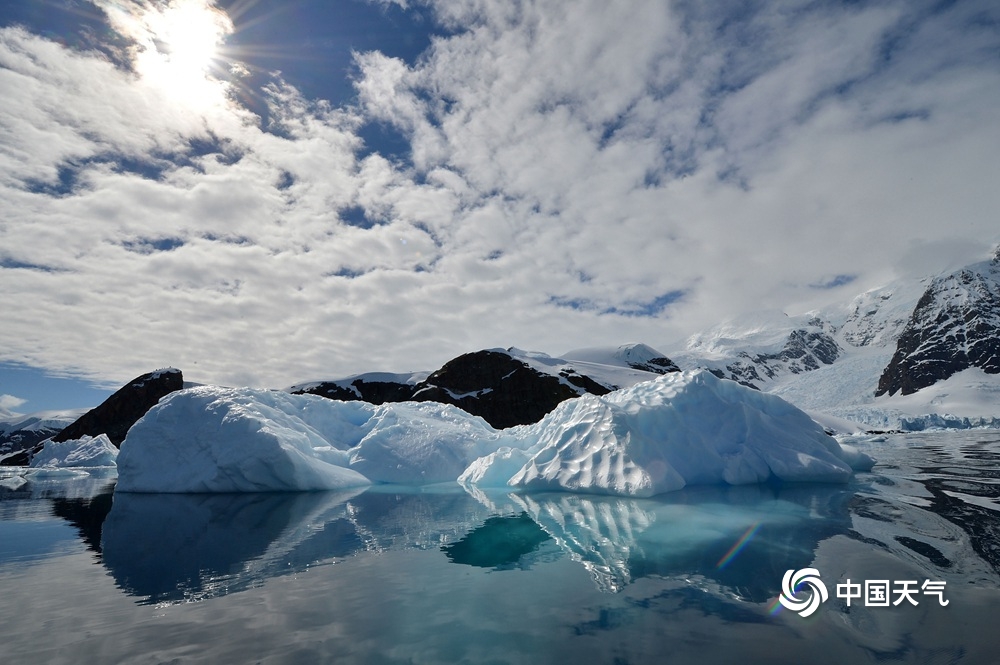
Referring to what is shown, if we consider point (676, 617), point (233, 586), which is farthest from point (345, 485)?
point (676, 617)

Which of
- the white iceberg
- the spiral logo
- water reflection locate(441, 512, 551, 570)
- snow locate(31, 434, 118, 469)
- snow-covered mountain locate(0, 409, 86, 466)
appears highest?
snow-covered mountain locate(0, 409, 86, 466)

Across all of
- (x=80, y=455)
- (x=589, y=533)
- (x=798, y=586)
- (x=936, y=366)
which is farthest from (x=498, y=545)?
(x=936, y=366)

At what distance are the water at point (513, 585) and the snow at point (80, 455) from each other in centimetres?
4188

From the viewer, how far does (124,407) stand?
70375mm

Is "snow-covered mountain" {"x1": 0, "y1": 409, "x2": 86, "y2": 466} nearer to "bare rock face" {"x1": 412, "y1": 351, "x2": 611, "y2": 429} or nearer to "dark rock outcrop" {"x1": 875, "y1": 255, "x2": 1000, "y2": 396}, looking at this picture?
"bare rock face" {"x1": 412, "y1": 351, "x2": 611, "y2": 429}

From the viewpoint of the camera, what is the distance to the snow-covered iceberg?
1403 centimetres

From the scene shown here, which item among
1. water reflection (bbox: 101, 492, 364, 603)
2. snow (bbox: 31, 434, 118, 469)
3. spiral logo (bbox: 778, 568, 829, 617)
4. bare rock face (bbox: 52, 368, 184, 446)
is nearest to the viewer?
spiral logo (bbox: 778, 568, 829, 617)

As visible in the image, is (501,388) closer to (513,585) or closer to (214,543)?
(214,543)

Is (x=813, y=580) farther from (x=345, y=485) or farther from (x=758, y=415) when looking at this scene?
(x=345, y=485)

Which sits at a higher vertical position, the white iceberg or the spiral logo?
the white iceberg

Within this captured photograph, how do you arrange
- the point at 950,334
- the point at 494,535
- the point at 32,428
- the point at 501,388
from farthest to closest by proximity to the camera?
the point at 32,428 < the point at 950,334 < the point at 501,388 < the point at 494,535

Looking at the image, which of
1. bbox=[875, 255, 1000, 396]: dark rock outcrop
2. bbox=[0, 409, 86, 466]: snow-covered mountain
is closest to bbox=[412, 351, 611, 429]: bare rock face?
bbox=[875, 255, 1000, 396]: dark rock outcrop

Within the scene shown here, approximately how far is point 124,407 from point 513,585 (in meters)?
85.7

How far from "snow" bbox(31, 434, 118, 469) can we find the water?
1649 inches
